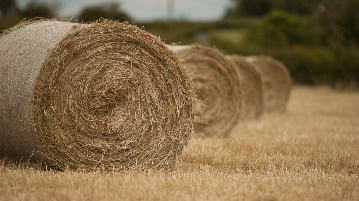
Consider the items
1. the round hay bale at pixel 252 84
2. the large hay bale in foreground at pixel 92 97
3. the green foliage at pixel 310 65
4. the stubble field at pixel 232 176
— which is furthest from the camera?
the green foliage at pixel 310 65

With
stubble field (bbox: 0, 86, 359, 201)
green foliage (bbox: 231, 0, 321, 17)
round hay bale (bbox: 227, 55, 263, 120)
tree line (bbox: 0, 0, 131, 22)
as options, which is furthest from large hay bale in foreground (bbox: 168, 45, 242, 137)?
green foliage (bbox: 231, 0, 321, 17)

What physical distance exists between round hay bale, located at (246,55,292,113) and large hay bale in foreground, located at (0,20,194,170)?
9.43 metres

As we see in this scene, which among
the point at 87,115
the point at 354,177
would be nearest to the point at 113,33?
the point at 87,115

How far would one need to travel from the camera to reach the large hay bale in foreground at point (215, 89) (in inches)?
413

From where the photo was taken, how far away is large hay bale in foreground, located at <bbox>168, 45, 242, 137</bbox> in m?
10.5

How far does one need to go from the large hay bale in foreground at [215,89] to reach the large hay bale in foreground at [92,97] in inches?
132

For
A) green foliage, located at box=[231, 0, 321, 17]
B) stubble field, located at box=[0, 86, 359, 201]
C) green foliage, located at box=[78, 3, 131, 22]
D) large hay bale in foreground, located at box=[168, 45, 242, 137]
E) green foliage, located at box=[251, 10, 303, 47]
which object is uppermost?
green foliage, located at box=[231, 0, 321, 17]

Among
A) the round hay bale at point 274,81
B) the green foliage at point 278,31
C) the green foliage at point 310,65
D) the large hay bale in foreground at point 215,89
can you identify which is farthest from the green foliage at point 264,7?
the large hay bale in foreground at point 215,89

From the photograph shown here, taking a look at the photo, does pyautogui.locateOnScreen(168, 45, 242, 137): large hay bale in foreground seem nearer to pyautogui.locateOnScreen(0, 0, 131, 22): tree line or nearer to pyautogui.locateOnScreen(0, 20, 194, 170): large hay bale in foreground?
pyautogui.locateOnScreen(0, 20, 194, 170): large hay bale in foreground

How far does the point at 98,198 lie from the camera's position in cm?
517

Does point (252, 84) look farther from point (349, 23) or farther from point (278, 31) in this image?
point (278, 31)

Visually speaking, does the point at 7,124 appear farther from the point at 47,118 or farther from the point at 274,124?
the point at 274,124

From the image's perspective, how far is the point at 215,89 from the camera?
10812 mm

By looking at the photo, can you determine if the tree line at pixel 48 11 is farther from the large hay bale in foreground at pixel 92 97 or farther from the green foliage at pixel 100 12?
the large hay bale in foreground at pixel 92 97
